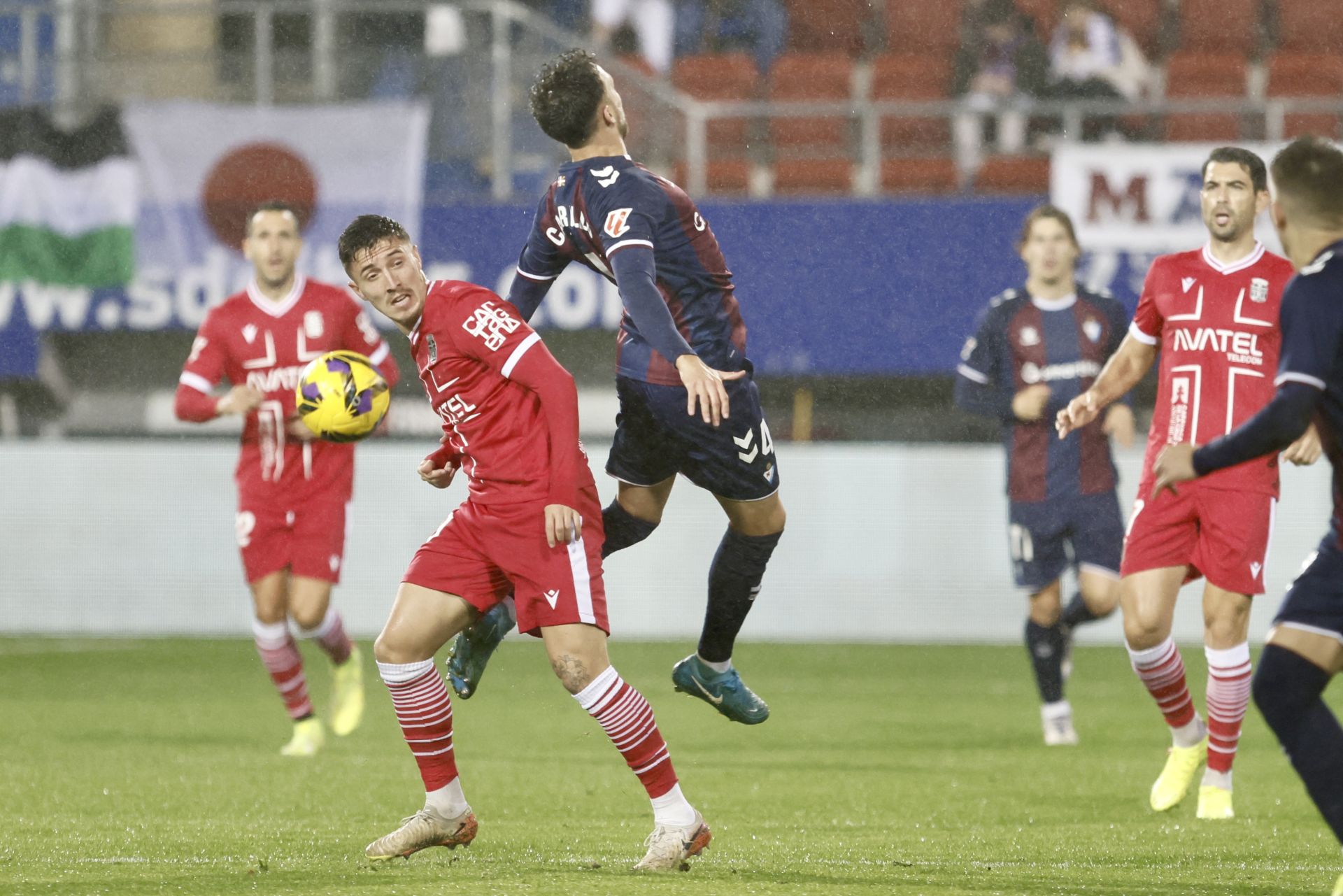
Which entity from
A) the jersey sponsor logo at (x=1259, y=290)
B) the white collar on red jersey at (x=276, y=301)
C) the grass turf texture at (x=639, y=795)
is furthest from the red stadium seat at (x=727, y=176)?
the jersey sponsor logo at (x=1259, y=290)

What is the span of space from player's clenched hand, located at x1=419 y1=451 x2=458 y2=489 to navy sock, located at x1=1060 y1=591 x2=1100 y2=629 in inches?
151

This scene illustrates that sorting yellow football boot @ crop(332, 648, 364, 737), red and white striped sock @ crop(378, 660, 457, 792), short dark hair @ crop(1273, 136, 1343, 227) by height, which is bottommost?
yellow football boot @ crop(332, 648, 364, 737)

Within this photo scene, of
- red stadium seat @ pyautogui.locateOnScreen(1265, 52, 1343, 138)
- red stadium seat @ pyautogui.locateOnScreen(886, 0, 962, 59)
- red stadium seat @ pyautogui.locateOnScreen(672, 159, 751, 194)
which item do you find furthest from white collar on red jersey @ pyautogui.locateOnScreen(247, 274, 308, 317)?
red stadium seat @ pyautogui.locateOnScreen(1265, 52, 1343, 138)

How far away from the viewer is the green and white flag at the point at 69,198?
13133 millimetres

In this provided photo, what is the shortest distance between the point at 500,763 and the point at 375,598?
594cm

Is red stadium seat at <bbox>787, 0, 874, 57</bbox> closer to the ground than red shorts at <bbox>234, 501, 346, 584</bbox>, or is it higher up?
higher up

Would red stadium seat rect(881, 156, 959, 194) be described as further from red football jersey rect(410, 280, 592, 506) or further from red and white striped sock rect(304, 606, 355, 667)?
red football jersey rect(410, 280, 592, 506)

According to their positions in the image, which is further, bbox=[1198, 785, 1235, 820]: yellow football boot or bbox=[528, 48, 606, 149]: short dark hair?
bbox=[1198, 785, 1235, 820]: yellow football boot

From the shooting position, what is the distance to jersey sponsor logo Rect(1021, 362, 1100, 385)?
27.2ft

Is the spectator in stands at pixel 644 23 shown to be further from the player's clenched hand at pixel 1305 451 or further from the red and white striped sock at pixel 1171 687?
the player's clenched hand at pixel 1305 451

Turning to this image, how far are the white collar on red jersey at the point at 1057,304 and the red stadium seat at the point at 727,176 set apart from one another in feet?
17.4

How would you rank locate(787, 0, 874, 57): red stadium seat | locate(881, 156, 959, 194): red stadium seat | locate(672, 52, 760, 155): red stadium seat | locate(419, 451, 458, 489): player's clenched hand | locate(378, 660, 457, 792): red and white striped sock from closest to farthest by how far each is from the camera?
locate(378, 660, 457, 792): red and white striped sock
locate(419, 451, 458, 489): player's clenched hand
locate(881, 156, 959, 194): red stadium seat
locate(672, 52, 760, 155): red stadium seat
locate(787, 0, 874, 57): red stadium seat

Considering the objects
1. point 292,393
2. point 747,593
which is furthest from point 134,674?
point 747,593

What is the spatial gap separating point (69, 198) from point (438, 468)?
878cm
